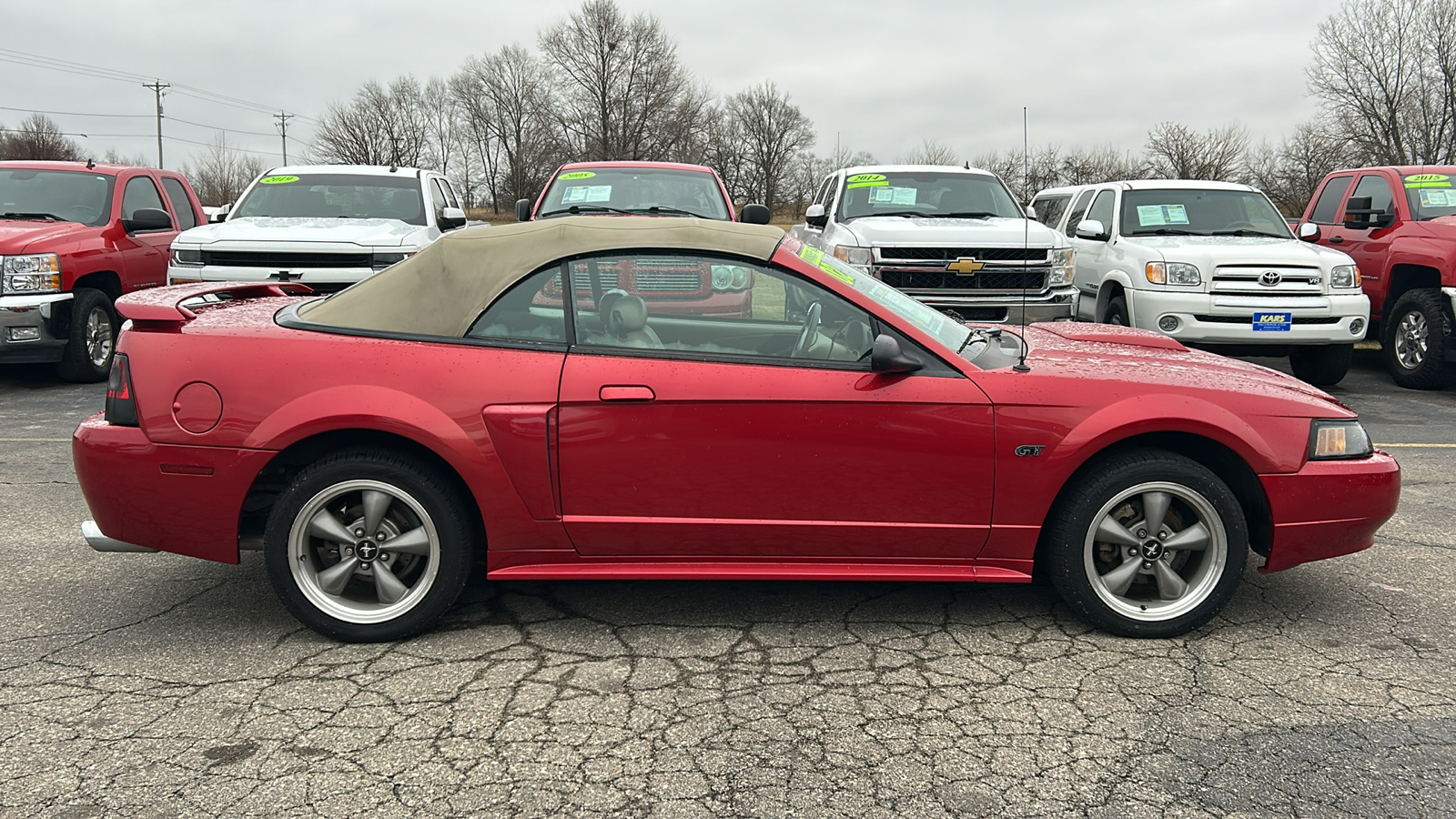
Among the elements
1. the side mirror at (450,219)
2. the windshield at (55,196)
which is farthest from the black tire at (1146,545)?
the windshield at (55,196)

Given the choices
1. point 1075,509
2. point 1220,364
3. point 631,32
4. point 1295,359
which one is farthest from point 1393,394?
point 631,32

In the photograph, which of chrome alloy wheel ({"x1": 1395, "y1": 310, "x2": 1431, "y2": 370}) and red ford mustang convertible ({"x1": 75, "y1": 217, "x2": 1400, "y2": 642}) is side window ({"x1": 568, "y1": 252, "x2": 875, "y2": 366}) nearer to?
red ford mustang convertible ({"x1": 75, "y1": 217, "x2": 1400, "y2": 642})

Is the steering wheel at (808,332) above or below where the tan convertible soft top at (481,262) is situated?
below

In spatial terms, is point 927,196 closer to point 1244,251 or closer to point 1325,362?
point 1244,251

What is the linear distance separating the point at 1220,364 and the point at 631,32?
6909cm

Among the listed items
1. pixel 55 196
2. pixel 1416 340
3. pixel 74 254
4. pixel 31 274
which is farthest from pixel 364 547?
pixel 1416 340

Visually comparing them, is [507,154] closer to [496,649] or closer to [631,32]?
[631,32]

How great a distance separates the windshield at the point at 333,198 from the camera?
32.8 feet

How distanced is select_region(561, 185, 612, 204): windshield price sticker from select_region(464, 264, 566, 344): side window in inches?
260

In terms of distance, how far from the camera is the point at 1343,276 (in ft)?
30.3

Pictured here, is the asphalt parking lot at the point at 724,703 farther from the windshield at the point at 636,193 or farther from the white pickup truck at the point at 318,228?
the windshield at the point at 636,193

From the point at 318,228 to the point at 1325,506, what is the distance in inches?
320

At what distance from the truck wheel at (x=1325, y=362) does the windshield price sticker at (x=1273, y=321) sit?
2.52 feet

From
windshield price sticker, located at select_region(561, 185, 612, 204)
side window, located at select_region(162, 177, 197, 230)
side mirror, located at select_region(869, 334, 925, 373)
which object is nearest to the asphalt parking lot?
side mirror, located at select_region(869, 334, 925, 373)
